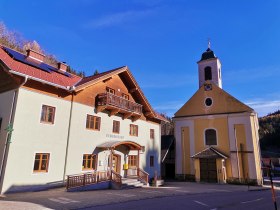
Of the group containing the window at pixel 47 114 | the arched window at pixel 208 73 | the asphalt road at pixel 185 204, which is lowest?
the asphalt road at pixel 185 204

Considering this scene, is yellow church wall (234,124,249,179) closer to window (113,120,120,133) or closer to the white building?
the white building

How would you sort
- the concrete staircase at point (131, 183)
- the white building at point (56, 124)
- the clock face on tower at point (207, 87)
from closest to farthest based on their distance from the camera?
the white building at point (56, 124), the concrete staircase at point (131, 183), the clock face on tower at point (207, 87)

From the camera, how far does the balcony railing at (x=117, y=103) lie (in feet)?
63.7

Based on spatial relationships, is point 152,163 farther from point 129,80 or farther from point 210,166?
point 129,80

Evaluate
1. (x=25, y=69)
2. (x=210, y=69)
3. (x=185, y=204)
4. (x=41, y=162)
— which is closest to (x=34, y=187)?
(x=41, y=162)

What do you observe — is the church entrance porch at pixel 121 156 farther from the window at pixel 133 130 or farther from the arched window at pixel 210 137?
the arched window at pixel 210 137

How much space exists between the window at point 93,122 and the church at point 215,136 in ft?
45.8

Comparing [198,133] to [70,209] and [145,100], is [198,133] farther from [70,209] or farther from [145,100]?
[70,209]

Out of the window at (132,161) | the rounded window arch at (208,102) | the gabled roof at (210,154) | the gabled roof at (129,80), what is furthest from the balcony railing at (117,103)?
the rounded window arch at (208,102)

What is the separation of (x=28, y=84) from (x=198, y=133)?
2232 centimetres

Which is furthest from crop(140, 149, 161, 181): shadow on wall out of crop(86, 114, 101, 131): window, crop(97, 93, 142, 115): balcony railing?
crop(86, 114, 101, 131): window

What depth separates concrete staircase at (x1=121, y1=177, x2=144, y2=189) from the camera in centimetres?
1855

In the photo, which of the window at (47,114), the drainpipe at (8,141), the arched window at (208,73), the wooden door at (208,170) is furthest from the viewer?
the arched window at (208,73)

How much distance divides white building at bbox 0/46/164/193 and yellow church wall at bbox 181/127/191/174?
9.27 m
